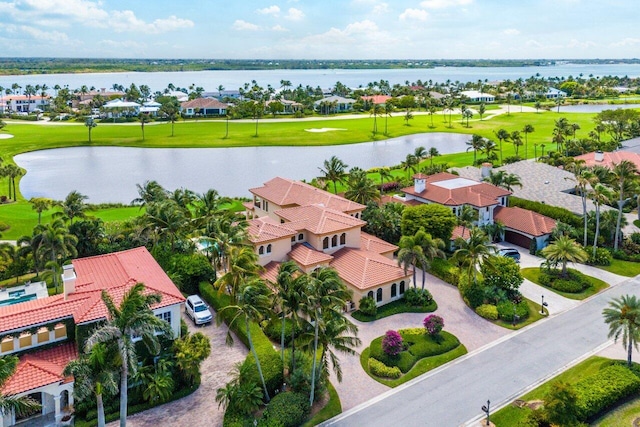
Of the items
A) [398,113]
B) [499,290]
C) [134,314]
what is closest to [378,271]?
[499,290]

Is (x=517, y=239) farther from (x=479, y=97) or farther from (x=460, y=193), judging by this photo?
(x=479, y=97)

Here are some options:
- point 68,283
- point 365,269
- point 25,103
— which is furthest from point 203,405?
point 25,103

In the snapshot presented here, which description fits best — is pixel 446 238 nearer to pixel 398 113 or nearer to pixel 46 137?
pixel 46 137

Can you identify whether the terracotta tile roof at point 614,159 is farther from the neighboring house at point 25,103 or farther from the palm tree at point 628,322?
the neighboring house at point 25,103

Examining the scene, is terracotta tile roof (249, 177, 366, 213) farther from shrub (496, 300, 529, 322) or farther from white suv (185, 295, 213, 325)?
shrub (496, 300, 529, 322)

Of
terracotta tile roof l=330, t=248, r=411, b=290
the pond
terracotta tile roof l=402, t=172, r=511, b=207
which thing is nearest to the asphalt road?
terracotta tile roof l=330, t=248, r=411, b=290

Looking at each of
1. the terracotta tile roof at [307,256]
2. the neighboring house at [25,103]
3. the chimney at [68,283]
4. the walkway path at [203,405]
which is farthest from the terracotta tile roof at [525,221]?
the neighboring house at [25,103]
